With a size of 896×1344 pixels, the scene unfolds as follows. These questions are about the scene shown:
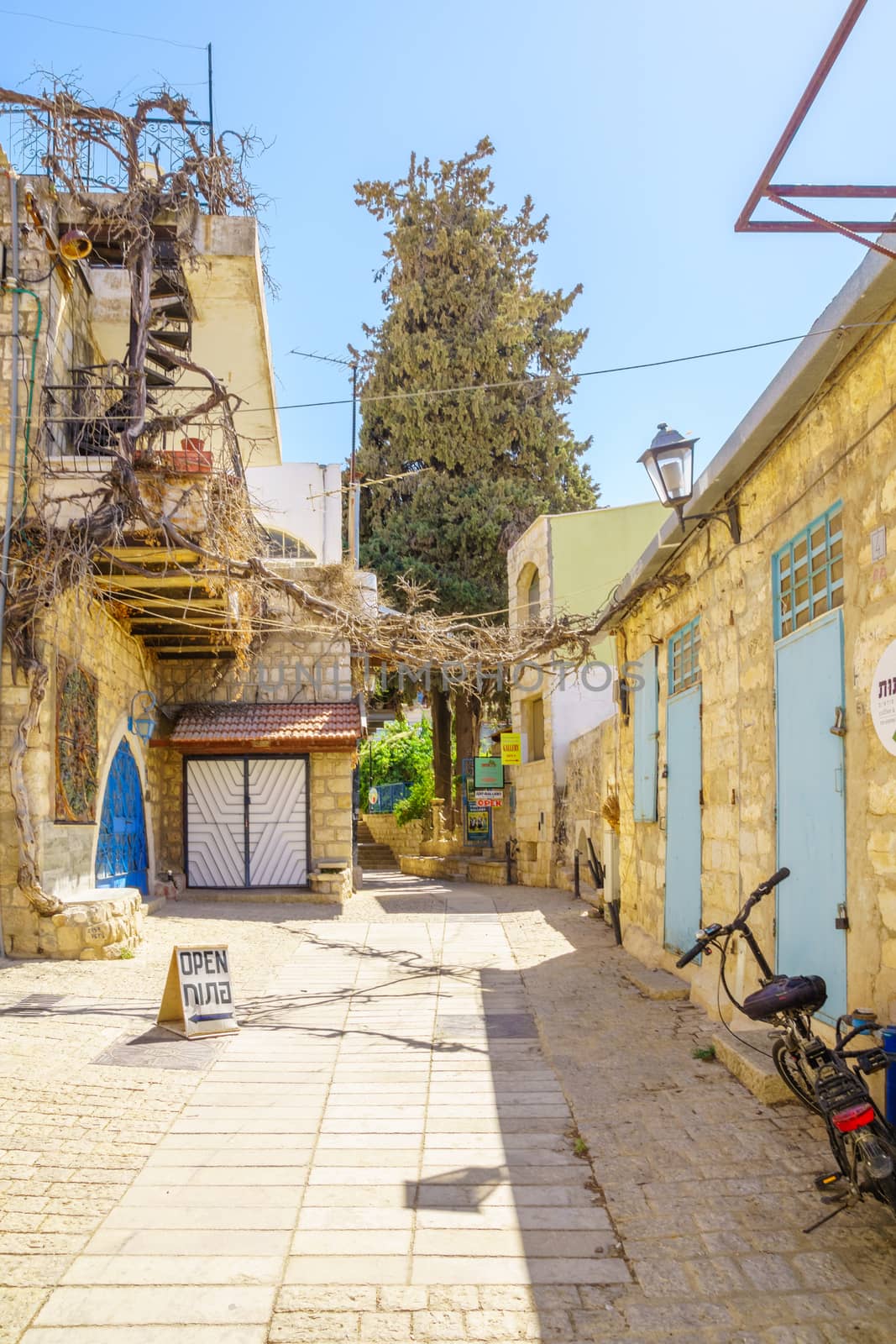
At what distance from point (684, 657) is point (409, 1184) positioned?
17.7 ft

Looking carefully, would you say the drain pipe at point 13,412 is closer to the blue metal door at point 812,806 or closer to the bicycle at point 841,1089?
the blue metal door at point 812,806

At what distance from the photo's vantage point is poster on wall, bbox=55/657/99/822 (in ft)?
33.5

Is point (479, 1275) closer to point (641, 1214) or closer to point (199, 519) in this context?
point (641, 1214)

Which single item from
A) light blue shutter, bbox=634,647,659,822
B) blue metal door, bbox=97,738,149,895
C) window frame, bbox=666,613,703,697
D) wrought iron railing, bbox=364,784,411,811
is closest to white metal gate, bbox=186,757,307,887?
blue metal door, bbox=97,738,149,895

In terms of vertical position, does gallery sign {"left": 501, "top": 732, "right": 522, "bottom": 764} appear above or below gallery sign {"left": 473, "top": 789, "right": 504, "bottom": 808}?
above

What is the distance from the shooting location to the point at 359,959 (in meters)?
10.1

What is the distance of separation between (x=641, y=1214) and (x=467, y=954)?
6.61 meters

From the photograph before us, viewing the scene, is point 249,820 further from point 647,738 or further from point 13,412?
point 647,738

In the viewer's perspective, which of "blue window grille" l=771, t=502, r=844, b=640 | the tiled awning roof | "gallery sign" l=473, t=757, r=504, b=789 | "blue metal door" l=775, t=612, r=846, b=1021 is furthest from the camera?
"gallery sign" l=473, t=757, r=504, b=789

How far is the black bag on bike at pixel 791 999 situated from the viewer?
4.00m

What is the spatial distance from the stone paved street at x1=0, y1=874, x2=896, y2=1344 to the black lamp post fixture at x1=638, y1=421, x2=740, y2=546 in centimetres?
346

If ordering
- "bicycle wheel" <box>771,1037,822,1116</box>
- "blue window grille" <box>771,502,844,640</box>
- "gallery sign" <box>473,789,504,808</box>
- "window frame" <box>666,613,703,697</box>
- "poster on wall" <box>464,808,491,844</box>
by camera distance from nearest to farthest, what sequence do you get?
"bicycle wheel" <box>771,1037,822,1116</box> < "blue window grille" <box>771,502,844,640</box> < "window frame" <box>666,613,703,697</box> < "gallery sign" <box>473,789,504,808</box> < "poster on wall" <box>464,808,491,844</box>

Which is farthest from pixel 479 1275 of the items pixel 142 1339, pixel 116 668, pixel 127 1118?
pixel 116 668

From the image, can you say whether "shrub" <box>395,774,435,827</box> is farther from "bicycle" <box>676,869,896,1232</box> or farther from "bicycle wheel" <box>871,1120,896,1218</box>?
"bicycle wheel" <box>871,1120,896,1218</box>
